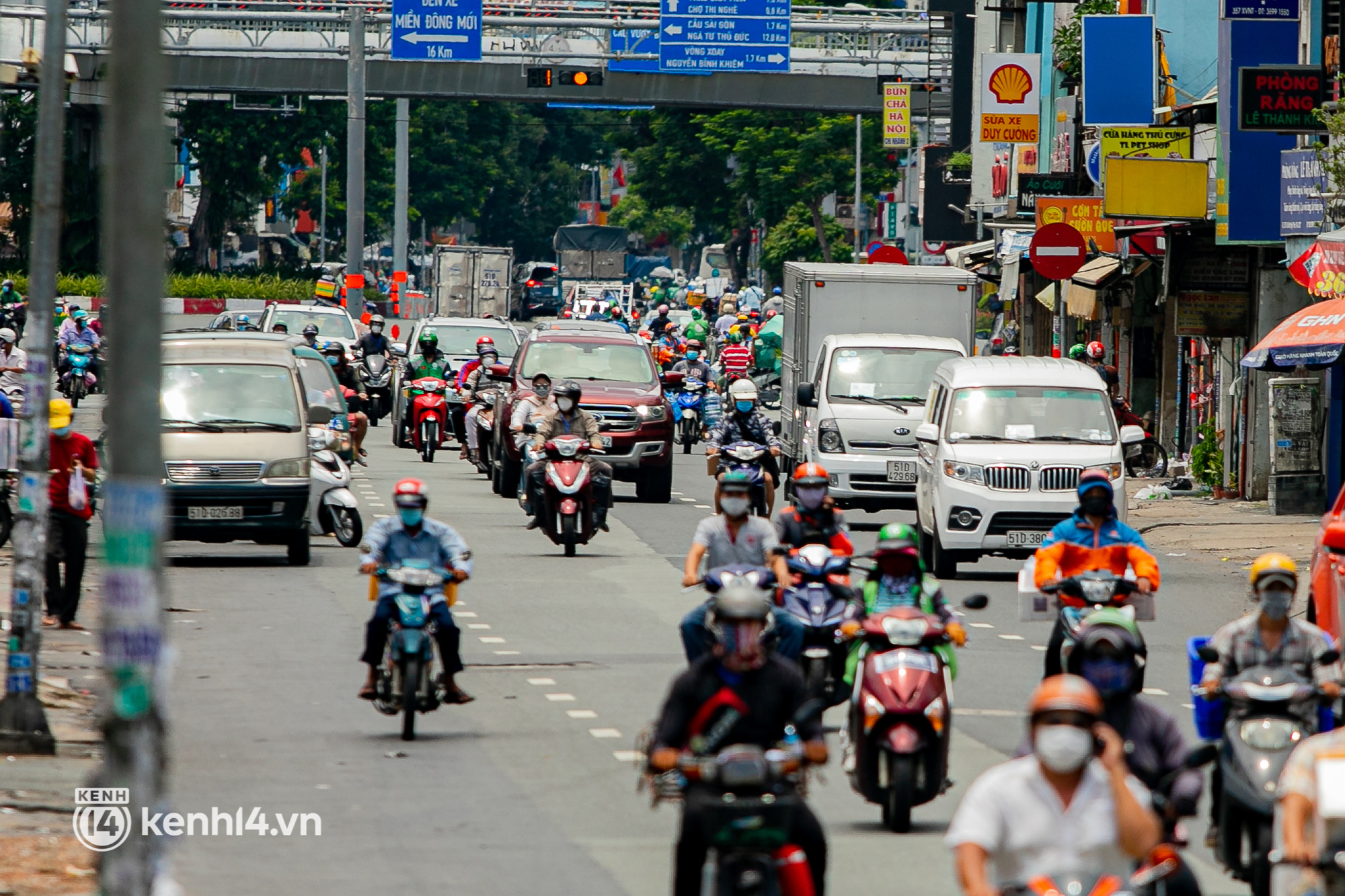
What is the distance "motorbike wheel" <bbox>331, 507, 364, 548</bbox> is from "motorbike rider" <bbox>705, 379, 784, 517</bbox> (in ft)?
11.7

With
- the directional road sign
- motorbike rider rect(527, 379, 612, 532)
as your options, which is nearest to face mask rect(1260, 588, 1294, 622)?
motorbike rider rect(527, 379, 612, 532)

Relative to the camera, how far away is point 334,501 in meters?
22.6

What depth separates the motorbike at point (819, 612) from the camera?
40.9 ft

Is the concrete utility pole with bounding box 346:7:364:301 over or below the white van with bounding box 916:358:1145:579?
over

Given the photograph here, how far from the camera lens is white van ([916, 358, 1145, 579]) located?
20.2 meters

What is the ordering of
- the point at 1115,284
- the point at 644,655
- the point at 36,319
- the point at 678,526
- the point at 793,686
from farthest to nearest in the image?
the point at 1115,284, the point at 678,526, the point at 644,655, the point at 36,319, the point at 793,686

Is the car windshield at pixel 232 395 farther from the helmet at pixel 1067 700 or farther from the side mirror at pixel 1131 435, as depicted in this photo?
the helmet at pixel 1067 700

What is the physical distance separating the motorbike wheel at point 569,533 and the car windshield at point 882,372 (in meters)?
4.79

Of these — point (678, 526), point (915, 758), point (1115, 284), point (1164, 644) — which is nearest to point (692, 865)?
point (915, 758)

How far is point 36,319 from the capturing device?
12188 millimetres

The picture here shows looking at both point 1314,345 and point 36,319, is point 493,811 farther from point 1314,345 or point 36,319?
point 1314,345

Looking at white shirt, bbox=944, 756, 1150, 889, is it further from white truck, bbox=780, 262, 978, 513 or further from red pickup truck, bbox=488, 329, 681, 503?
red pickup truck, bbox=488, 329, 681, 503

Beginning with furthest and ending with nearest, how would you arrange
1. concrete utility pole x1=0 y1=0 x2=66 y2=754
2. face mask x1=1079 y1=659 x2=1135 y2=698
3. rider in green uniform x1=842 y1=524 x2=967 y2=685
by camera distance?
concrete utility pole x1=0 y1=0 x2=66 y2=754, rider in green uniform x1=842 y1=524 x2=967 y2=685, face mask x1=1079 y1=659 x2=1135 y2=698

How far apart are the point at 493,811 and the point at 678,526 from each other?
1479cm
